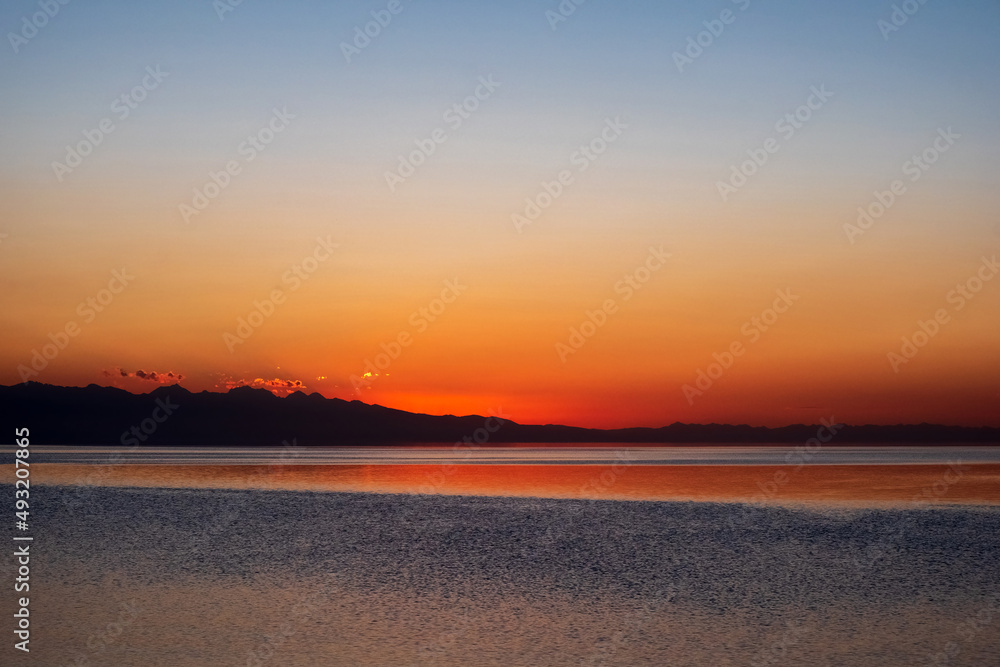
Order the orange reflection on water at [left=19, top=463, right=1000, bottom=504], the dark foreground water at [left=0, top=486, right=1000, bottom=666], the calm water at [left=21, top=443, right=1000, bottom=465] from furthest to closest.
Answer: the calm water at [left=21, top=443, right=1000, bottom=465]
the orange reflection on water at [left=19, top=463, right=1000, bottom=504]
the dark foreground water at [left=0, top=486, right=1000, bottom=666]

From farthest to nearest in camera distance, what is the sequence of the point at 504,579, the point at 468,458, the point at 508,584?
the point at 468,458 → the point at 504,579 → the point at 508,584

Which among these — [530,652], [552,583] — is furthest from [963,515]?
[530,652]

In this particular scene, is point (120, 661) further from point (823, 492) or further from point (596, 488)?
point (823, 492)

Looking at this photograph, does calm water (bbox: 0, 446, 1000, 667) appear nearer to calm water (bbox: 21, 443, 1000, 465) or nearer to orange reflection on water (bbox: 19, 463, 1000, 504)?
orange reflection on water (bbox: 19, 463, 1000, 504)

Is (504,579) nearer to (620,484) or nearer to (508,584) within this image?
(508,584)

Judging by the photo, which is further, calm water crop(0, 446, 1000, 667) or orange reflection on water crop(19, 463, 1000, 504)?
orange reflection on water crop(19, 463, 1000, 504)

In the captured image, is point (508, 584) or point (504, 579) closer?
point (508, 584)

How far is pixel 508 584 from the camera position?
62.1ft

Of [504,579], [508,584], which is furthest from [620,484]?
[508,584]

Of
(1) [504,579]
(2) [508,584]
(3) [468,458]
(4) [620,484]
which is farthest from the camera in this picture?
(3) [468,458]

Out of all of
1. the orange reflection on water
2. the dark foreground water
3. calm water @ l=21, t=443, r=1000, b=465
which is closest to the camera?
the dark foreground water

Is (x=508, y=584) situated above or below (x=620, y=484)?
below

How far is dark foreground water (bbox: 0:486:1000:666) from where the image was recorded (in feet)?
45.2

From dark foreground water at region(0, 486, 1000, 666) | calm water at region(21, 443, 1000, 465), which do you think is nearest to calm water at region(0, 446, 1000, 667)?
dark foreground water at region(0, 486, 1000, 666)
